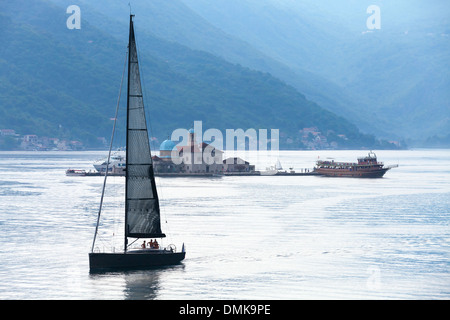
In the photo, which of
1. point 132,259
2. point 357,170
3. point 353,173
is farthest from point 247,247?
point 357,170

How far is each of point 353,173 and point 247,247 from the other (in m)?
92.4

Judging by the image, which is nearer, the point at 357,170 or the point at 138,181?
the point at 138,181

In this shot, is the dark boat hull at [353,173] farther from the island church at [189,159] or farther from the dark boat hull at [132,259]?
the dark boat hull at [132,259]

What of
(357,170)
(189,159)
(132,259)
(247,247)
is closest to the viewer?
(132,259)

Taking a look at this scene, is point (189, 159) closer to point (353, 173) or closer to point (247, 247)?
point (353, 173)

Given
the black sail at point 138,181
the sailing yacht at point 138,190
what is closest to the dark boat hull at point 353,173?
the sailing yacht at point 138,190

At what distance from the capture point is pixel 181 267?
3988 cm

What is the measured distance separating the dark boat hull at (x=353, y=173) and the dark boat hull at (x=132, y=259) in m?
99.0

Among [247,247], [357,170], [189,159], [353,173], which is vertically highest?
[189,159]

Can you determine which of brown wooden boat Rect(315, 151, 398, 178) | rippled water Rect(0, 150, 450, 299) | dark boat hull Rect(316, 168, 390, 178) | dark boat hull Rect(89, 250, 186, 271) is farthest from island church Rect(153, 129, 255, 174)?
dark boat hull Rect(89, 250, 186, 271)

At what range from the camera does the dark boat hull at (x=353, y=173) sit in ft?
445

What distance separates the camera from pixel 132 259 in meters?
39.0
